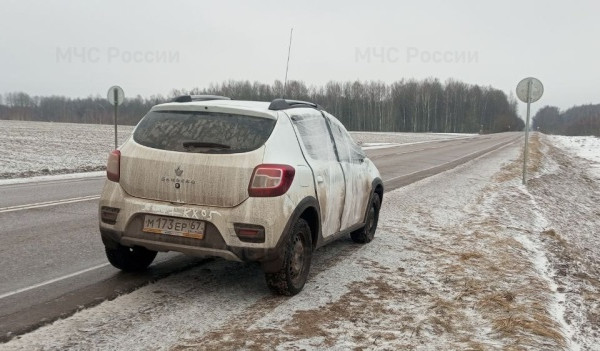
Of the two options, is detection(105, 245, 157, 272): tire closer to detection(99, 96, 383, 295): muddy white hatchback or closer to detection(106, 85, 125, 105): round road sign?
detection(99, 96, 383, 295): muddy white hatchback

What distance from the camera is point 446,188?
45.3 feet

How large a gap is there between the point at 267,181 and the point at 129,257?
1784mm

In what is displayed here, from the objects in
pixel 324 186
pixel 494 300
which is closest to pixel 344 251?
pixel 324 186

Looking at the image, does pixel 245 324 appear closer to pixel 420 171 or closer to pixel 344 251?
pixel 344 251

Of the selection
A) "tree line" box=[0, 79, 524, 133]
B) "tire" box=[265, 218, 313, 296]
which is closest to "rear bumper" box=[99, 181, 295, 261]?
"tire" box=[265, 218, 313, 296]

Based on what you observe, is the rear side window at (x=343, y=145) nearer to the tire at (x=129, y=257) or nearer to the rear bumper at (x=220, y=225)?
the rear bumper at (x=220, y=225)

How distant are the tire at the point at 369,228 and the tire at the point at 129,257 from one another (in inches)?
110

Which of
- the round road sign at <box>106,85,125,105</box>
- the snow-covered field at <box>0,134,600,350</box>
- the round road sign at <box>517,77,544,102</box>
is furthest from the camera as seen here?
the round road sign at <box>106,85,125,105</box>

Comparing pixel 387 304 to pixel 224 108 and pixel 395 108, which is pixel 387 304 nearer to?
pixel 224 108

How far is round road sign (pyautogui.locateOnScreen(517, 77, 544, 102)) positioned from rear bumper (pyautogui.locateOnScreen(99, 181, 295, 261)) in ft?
41.4

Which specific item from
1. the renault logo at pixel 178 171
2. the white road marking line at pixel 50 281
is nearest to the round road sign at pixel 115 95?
the white road marking line at pixel 50 281

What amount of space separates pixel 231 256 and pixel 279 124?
125 cm

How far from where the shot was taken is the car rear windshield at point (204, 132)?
455 centimetres

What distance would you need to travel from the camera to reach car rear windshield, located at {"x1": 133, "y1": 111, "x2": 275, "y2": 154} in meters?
4.55
